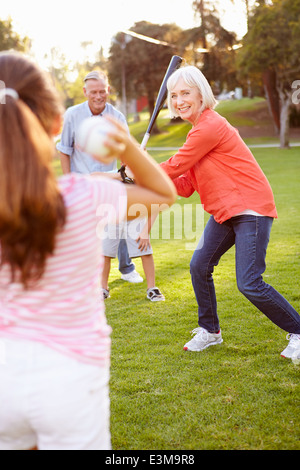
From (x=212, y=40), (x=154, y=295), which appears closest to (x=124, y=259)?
(x=154, y=295)

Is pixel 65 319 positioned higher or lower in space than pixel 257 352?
higher

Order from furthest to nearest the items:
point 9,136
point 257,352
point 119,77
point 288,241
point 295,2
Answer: point 119,77, point 295,2, point 288,241, point 257,352, point 9,136

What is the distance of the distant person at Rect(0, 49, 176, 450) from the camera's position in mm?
1293

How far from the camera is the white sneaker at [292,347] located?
374 centimetres

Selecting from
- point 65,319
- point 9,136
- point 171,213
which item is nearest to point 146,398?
point 65,319

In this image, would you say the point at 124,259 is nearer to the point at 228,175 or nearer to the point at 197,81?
the point at 228,175

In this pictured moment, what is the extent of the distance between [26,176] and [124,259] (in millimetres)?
5199

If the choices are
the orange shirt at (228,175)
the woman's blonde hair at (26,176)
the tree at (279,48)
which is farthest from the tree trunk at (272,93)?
the woman's blonde hair at (26,176)

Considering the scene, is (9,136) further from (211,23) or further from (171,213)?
(211,23)

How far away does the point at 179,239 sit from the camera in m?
9.13

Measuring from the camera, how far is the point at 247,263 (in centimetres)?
349

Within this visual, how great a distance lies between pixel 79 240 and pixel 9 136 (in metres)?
0.33

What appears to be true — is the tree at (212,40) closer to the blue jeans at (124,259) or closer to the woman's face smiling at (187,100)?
the blue jeans at (124,259)
